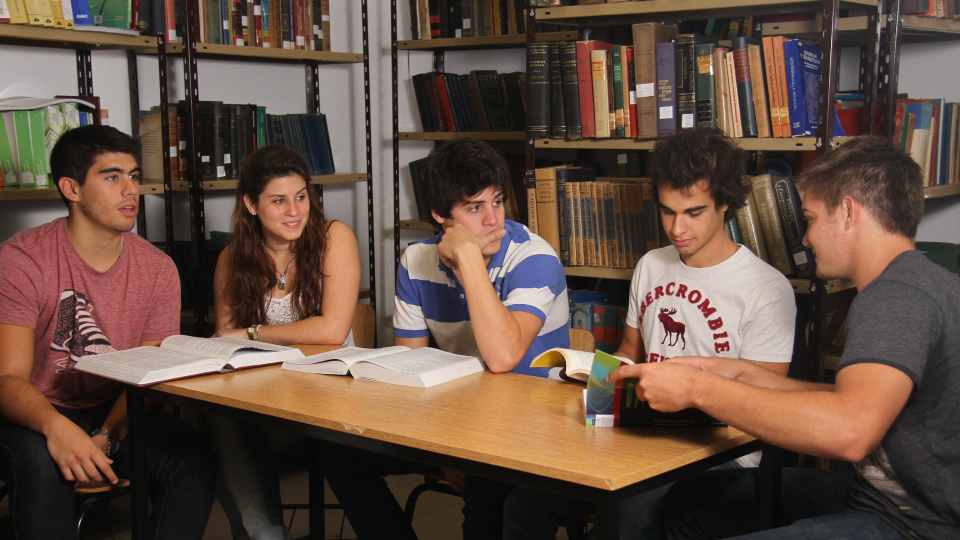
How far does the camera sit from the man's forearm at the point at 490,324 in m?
1.70

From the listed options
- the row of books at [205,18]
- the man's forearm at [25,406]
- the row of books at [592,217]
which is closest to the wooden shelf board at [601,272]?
the row of books at [592,217]

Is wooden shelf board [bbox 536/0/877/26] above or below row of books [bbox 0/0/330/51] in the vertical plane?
below

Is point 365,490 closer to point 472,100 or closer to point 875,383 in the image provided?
point 875,383

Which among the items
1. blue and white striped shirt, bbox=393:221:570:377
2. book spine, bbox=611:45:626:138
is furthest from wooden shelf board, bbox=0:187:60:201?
book spine, bbox=611:45:626:138

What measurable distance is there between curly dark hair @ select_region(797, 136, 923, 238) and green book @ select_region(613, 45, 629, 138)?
3.94ft

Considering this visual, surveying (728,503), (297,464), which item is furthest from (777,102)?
(297,464)

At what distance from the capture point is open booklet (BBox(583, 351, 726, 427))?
1.26 meters

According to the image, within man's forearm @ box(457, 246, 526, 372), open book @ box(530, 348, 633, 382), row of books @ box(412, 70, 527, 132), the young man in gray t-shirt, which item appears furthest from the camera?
row of books @ box(412, 70, 527, 132)

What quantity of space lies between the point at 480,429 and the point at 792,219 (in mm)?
1309

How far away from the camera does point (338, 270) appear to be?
2299 mm

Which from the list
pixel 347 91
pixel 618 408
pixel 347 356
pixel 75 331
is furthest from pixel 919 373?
pixel 347 91

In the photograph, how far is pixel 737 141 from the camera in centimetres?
223

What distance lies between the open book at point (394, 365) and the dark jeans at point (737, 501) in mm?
489

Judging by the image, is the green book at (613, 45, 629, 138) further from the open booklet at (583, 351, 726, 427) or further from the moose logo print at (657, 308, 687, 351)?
the open booklet at (583, 351, 726, 427)
